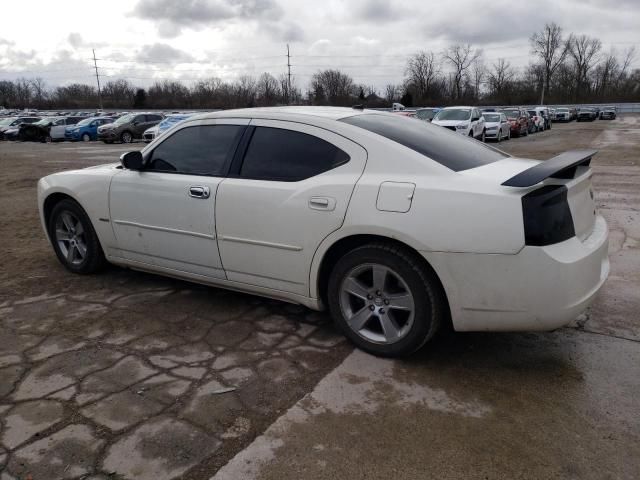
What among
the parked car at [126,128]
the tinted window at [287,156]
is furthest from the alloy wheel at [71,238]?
the parked car at [126,128]

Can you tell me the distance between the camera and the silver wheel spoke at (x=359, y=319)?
11.1ft

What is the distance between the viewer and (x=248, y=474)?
231 centimetres

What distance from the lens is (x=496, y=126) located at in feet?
81.5

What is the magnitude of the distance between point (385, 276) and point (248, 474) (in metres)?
1.42

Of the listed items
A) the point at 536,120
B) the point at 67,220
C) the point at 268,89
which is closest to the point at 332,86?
the point at 268,89

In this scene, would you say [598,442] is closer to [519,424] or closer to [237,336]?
[519,424]

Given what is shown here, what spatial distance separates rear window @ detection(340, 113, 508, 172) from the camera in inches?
133

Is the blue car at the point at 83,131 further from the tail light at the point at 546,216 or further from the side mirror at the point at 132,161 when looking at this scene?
the tail light at the point at 546,216

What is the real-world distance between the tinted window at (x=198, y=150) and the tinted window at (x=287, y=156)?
22 cm

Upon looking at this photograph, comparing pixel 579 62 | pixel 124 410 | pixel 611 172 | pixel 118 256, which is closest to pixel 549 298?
pixel 124 410

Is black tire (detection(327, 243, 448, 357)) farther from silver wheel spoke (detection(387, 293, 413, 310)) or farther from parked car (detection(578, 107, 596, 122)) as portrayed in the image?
parked car (detection(578, 107, 596, 122))

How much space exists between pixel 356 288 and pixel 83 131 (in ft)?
110

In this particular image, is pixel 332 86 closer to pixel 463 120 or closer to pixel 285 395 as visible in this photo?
pixel 463 120

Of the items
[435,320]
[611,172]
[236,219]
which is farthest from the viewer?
[611,172]
